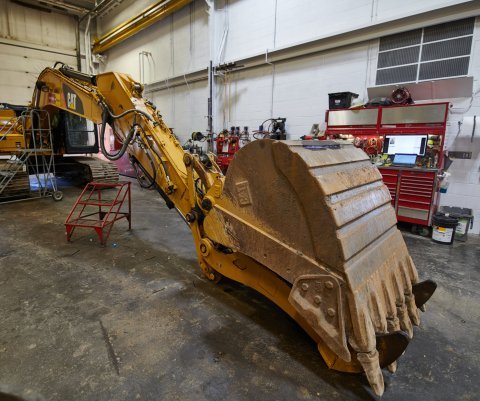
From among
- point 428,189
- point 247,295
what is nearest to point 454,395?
point 247,295

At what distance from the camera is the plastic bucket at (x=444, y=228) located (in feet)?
12.7

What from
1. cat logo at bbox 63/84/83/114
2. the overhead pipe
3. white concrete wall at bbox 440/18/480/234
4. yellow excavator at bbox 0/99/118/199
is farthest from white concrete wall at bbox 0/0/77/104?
white concrete wall at bbox 440/18/480/234

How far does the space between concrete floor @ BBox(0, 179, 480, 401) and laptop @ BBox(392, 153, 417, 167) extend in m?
1.62

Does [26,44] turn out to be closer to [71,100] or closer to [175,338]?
[71,100]

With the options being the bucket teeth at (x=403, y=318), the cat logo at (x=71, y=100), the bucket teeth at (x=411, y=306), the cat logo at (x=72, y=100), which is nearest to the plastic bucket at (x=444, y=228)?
the bucket teeth at (x=411, y=306)

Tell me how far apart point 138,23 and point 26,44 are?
14.9 feet

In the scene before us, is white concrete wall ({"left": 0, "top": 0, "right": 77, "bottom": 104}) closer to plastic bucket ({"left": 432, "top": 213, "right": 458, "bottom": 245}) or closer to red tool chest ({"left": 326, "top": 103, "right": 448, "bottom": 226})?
red tool chest ({"left": 326, "top": 103, "right": 448, "bottom": 226})

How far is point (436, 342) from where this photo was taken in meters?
2.00

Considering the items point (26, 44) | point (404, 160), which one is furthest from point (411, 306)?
point (26, 44)

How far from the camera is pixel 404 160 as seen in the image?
442 centimetres

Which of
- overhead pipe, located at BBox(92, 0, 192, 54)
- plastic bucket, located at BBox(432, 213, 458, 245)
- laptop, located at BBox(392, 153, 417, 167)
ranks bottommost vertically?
plastic bucket, located at BBox(432, 213, 458, 245)

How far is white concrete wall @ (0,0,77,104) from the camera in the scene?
32.6ft

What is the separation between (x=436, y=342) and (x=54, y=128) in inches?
305

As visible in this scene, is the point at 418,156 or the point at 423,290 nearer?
the point at 423,290
